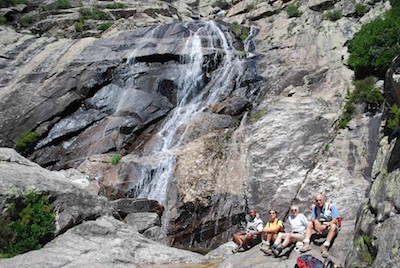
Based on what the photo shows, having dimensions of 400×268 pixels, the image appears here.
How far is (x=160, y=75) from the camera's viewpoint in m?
25.3

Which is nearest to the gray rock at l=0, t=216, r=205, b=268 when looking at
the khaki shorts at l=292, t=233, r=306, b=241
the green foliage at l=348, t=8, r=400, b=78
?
the khaki shorts at l=292, t=233, r=306, b=241

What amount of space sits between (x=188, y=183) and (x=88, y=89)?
1100 cm

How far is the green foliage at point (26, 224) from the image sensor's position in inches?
431

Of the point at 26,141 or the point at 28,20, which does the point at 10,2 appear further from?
the point at 26,141

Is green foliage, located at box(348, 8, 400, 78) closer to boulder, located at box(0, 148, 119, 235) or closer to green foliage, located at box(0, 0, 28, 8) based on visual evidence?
boulder, located at box(0, 148, 119, 235)

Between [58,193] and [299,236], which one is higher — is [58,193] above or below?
below

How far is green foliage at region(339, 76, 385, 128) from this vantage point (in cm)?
1797

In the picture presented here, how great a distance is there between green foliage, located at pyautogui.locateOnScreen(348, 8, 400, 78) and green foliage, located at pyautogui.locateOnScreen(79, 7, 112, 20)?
2590 centimetres

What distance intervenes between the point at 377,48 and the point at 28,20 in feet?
109

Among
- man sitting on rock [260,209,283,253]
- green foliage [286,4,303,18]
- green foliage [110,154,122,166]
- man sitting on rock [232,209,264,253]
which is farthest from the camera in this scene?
green foliage [286,4,303,18]

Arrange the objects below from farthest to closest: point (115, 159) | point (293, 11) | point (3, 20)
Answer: point (3, 20) < point (293, 11) < point (115, 159)

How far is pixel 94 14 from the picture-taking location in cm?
3953

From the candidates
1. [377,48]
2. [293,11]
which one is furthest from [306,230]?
[293,11]

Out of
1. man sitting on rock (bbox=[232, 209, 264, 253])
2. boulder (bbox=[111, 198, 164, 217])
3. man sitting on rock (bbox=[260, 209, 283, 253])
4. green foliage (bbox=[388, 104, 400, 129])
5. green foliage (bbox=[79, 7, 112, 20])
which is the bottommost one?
boulder (bbox=[111, 198, 164, 217])
